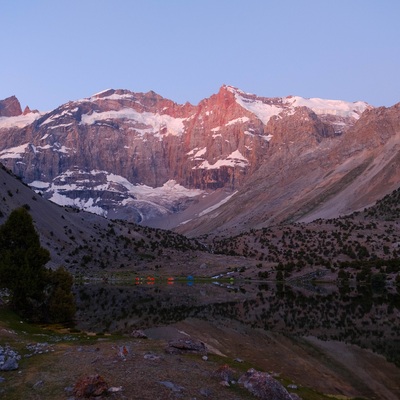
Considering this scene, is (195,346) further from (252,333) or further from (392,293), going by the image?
(392,293)

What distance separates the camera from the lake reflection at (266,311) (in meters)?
43.2

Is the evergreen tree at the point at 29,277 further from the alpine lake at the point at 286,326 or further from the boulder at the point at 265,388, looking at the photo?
the boulder at the point at 265,388

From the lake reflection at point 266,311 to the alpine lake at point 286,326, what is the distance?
81 millimetres

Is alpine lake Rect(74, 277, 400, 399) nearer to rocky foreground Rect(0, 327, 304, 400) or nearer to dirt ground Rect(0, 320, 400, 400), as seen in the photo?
dirt ground Rect(0, 320, 400, 400)

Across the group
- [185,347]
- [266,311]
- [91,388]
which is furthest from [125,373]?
[266,311]

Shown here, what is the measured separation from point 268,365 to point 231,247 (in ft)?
422

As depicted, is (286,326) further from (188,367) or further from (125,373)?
(125,373)

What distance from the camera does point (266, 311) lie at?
57500 millimetres

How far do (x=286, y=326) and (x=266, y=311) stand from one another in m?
11.0

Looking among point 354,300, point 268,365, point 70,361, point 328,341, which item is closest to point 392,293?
point 354,300

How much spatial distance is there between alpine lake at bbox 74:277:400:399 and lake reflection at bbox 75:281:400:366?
0.08 metres

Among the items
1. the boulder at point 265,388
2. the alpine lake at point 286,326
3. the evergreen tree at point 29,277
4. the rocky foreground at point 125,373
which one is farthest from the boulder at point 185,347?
the evergreen tree at point 29,277

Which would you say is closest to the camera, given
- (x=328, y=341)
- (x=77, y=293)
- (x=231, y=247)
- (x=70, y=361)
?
(x=70, y=361)

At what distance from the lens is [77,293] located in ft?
250
